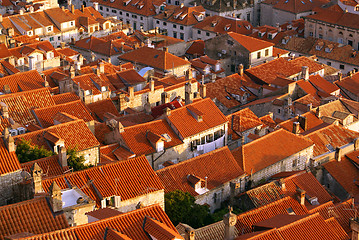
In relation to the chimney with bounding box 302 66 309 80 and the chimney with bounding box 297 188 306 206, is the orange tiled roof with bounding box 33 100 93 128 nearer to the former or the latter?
the chimney with bounding box 297 188 306 206

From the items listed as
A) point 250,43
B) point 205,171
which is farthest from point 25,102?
point 250,43

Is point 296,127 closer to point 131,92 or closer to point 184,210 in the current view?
point 131,92

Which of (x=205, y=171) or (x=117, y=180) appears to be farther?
(x=205, y=171)

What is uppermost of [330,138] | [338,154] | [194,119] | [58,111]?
[58,111]

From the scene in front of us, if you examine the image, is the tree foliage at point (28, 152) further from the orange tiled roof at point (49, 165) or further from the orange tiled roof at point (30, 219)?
the orange tiled roof at point (30, 219)

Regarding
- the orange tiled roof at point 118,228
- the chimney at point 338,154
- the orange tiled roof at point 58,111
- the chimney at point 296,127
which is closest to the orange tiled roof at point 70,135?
the orange tiled roof at point 58,111

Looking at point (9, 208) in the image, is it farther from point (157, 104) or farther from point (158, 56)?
point (158, 56)
